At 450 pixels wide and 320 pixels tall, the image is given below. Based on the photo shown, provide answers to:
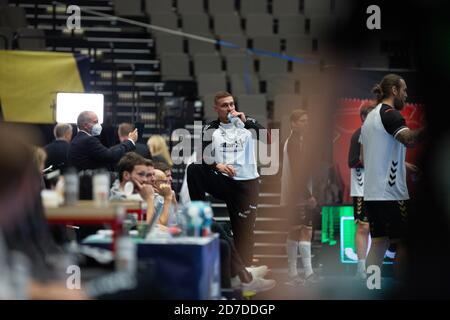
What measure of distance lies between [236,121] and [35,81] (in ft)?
11.7

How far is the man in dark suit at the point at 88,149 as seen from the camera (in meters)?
7.73

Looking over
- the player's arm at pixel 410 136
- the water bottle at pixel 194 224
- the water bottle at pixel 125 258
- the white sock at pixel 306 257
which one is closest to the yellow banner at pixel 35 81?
the white sock at pixel 306 257

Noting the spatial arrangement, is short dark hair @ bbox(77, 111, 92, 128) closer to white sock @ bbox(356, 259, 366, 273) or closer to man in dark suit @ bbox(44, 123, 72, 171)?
man in dark suit @ bbox(44, 123, 72, 171)

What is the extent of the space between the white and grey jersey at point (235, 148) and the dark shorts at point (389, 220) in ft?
4.86

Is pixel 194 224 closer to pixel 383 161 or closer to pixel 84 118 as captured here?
pixel 383 161

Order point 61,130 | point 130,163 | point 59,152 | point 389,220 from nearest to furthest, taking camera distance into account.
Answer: point 130,163 < point 389,220 < point 59,152 < point 61,130

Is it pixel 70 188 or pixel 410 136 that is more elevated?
pixel 410 136

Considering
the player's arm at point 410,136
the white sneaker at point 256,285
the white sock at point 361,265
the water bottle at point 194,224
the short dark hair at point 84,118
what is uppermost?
the short dark hair at point 84,118

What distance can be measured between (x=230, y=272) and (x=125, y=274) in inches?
121

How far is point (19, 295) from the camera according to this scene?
378 cm

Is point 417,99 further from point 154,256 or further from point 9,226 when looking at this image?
point 9,226

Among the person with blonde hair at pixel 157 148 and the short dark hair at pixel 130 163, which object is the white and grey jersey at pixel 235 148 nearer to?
the short dark hair at pixel 130 163

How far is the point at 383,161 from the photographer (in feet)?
24.1

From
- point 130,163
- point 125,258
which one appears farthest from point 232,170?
point 125,258
